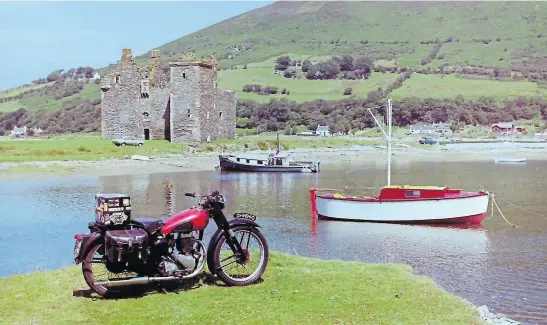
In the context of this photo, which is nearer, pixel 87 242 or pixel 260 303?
pixel 260 303

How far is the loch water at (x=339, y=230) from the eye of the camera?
14695 millimetres

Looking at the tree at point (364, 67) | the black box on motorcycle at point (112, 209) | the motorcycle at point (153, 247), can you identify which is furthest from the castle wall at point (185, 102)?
the tree at point (364, 67)

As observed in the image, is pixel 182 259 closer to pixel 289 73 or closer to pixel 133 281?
pixel 133 281

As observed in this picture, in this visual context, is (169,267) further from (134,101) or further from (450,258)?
(134,101)

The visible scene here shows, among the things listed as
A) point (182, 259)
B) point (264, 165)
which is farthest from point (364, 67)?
point (182, 259)

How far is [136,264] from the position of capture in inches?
385

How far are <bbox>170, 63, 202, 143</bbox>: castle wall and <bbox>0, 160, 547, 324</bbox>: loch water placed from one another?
15520 millimetres

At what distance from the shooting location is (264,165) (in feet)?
178

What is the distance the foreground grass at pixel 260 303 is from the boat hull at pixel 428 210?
14.4 metres

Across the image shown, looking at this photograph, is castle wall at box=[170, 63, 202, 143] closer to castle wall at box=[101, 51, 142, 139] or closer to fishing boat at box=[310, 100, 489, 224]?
castle wall at box=[101, 51, 142, 139]

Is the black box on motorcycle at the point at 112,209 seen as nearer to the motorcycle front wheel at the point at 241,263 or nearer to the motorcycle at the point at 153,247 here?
the motorcycle at the point at 153,247

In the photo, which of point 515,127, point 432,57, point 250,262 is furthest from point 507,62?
point 250,262

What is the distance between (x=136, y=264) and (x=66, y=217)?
17.5 meters

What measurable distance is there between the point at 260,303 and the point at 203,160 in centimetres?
4789
